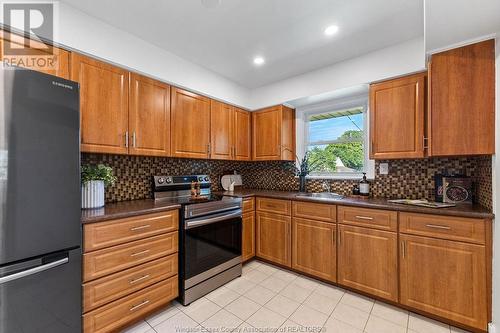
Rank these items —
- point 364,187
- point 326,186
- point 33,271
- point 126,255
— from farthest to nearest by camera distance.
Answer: point 326,186
point 364,187
point 126,255
point 33,271

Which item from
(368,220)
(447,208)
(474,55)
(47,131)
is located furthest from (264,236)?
(474,55)

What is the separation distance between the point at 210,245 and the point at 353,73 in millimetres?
2439

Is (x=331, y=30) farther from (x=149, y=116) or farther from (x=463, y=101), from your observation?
(x=149, y=116)

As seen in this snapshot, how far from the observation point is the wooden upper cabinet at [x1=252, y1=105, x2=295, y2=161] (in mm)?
3182

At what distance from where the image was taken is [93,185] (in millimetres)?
1867

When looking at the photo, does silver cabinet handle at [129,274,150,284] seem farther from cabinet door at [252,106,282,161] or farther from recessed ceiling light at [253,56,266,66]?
recessed ceiling light at [253,56,266,66]

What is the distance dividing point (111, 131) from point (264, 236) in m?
2.11

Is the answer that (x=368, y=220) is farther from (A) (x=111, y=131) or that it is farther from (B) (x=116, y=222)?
(A) (x=111, y=131)

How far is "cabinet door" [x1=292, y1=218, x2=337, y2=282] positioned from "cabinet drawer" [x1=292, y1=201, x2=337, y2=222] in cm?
6

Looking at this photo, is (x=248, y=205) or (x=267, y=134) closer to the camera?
(x=248, y=205)

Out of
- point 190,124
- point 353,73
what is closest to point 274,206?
point 190,124

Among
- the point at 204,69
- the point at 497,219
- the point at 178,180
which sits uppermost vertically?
the point at 204,69

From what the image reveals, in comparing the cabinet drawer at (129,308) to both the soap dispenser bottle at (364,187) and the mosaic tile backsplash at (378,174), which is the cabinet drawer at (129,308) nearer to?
the mosaic tile backsplash at (378,174)

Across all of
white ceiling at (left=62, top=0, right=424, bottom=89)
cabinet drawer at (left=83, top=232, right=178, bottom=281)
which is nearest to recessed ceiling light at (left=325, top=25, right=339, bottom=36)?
white ceiling at (left=62, top=0, right=424, bottom=89)
